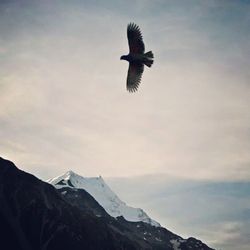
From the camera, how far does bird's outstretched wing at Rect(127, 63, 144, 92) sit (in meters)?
26.6

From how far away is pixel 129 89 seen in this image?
2627 centimetres

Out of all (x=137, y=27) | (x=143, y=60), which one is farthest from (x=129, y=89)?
(x=137, y=27)

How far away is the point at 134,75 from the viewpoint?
2702 centimetres

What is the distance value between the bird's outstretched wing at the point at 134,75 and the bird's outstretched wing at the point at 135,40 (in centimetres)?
85

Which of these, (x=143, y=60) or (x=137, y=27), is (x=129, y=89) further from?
(x=137, y=27)

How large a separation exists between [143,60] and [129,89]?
1.85 meters

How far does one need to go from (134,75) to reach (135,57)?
1.28m

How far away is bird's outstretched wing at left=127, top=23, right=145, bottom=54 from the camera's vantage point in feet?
86.5

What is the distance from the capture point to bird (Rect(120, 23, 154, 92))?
26.0 m

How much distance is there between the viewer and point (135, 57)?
1030 inches

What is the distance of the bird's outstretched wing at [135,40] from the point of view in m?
26.4

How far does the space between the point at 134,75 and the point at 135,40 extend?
2.06m

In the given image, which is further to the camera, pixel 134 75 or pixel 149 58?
pixel 134 75

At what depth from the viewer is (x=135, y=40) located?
26.5 m
